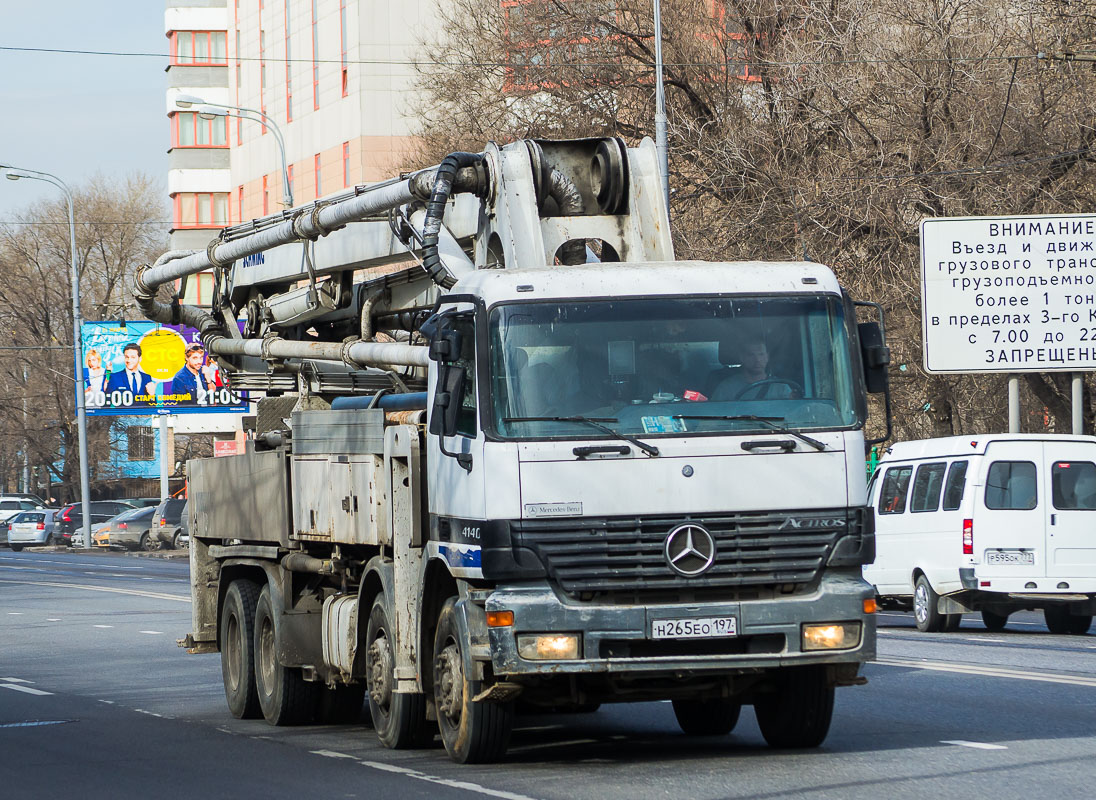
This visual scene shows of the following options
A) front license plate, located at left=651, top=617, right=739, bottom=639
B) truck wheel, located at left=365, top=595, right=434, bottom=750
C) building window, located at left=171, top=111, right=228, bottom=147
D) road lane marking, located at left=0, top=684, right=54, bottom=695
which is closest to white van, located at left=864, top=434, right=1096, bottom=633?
road lane marking, located at left=0, top=684, right=54, bottom=695

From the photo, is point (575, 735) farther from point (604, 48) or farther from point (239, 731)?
point (604, 48)

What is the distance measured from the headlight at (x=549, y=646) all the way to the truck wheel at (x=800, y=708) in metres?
1.38

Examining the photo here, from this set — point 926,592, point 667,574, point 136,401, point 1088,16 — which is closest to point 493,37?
point 1088,16

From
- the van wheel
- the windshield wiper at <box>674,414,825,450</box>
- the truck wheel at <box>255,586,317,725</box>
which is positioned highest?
the windshield wiper at <box>674,414,825,450</box>

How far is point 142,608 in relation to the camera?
26125 mm

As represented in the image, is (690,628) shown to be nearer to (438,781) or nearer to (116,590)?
(438,781)

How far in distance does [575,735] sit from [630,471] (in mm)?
2853

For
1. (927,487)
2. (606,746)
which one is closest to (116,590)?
(927,487)

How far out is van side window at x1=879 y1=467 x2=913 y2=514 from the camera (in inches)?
843

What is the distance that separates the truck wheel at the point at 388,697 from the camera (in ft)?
34.6

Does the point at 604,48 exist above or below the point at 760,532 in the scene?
above

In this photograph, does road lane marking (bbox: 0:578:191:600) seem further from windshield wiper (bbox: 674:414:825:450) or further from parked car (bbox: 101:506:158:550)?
windshield wiper (bbox: 674:414:825:450)

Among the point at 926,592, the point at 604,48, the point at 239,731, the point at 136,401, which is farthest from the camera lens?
the point at 136,401

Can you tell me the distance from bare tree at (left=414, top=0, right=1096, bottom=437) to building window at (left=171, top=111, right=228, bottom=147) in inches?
1967
